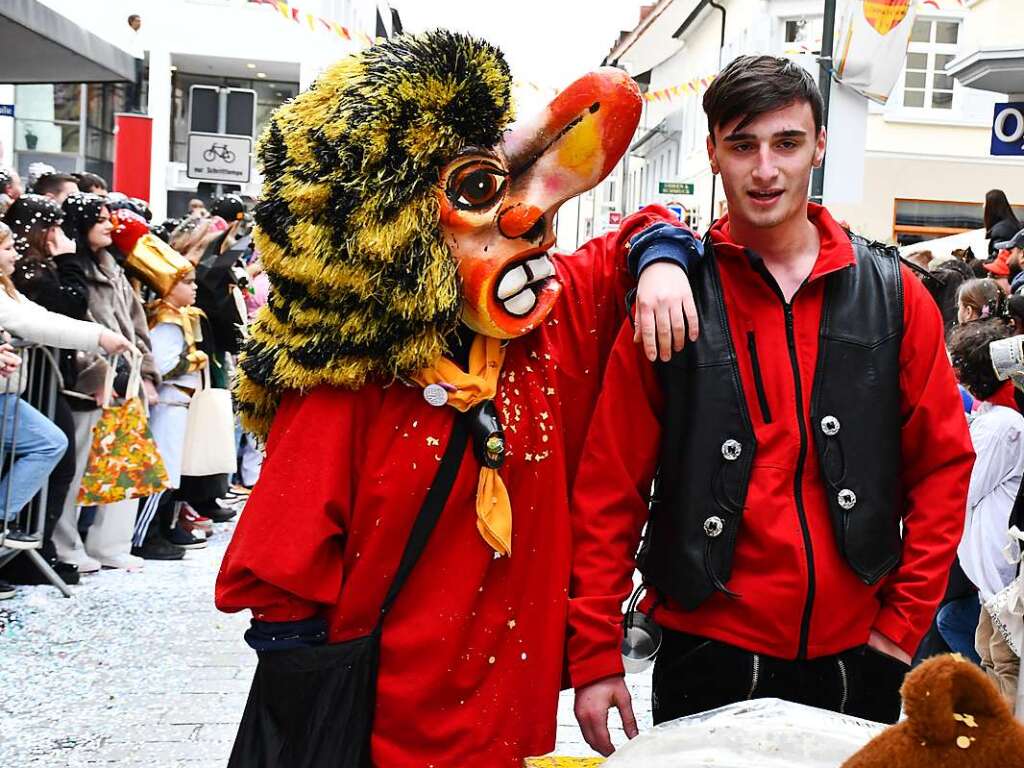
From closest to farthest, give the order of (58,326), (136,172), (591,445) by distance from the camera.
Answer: (591,445)
(58,326)
(136,172)

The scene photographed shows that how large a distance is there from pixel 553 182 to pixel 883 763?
5.15ft

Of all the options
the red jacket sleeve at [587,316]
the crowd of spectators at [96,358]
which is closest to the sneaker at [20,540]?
the crowd of spectators at [96,358]

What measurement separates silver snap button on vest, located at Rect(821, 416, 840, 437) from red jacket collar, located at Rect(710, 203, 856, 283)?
29 centimetres

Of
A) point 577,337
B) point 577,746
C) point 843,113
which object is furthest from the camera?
point 843,113

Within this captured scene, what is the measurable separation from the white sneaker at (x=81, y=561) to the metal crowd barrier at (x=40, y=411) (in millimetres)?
194

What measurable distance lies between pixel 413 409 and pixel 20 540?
14.5ft

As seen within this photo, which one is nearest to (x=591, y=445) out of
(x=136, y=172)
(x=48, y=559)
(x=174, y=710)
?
(x=174, y=710)

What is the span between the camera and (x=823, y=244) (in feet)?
8.16

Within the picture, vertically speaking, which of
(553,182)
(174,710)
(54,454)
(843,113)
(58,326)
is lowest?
(174,710)

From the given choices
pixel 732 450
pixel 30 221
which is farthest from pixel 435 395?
pixel 30 221

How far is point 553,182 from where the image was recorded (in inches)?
97.8

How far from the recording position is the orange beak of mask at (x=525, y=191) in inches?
93.5

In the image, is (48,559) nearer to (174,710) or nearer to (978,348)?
(174,710)

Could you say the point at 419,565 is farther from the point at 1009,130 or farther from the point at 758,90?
the point at 1009,130
